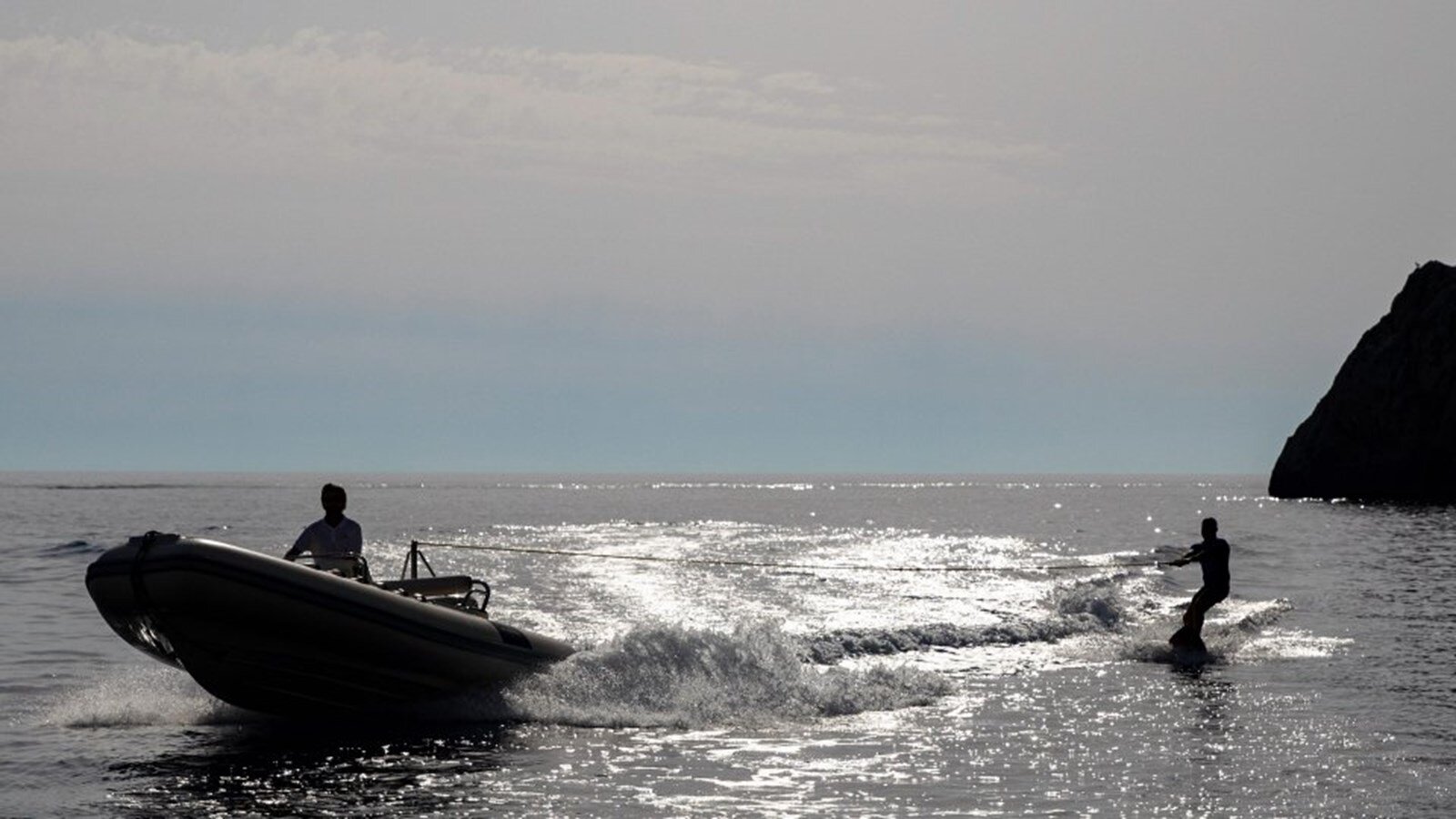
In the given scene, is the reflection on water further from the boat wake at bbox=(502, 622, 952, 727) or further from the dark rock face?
the dark rock face

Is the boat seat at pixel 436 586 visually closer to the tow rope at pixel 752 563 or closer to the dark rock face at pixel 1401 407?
the tow rope at pixel 752 563

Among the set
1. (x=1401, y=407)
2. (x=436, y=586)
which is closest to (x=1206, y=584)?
(x=436, y=586)

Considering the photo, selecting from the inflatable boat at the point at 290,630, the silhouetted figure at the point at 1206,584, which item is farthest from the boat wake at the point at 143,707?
the silhouetted figure at the point at 1206,584

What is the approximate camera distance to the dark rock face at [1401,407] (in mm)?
75375

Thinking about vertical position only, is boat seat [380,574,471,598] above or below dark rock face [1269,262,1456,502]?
below

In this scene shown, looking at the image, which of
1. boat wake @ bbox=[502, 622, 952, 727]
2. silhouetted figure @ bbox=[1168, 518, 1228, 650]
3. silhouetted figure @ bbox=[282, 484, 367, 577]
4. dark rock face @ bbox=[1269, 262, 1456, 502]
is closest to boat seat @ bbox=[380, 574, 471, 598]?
silhouetted figure @ bbox=[282, 484, 367, 577]

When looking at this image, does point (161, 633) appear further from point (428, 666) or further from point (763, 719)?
point (763, 719)

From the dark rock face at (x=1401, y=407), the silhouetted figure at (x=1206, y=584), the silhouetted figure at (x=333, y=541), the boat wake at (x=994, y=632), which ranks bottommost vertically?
the boat wake at (x=994, y=632)

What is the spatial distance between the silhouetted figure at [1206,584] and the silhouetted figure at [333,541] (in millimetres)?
10542

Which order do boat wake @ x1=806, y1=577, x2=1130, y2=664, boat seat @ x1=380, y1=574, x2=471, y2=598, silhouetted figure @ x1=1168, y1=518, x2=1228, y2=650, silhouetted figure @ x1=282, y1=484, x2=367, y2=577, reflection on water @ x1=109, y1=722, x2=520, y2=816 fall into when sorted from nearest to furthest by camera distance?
reflection on water @ x1=109, y1=722, x2=520, y2=816, silhouetted figure @ x1=282, y1=484, x2=367, y2=577, boat seat @ x1=380, y1=574, x2=471, y2=598, silhouetted figure @ x1=1168, y1=518, x2=1228, y2=650, boat wake @ x1=806, y1=577, x2=1130, y2=664

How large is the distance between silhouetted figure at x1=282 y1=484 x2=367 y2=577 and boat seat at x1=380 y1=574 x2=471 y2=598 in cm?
61

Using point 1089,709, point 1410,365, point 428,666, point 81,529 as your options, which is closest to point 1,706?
point 428,666

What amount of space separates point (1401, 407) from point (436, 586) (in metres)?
70.9

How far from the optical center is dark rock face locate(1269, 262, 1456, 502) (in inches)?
2968
